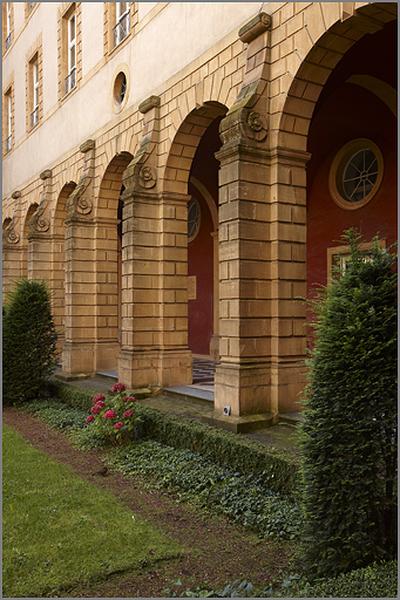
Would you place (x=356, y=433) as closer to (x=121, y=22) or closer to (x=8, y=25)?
(x=121, y=22)

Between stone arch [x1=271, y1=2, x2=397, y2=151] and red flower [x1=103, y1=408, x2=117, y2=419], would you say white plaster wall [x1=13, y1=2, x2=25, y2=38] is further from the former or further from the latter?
red flower [x1=103, y1=408, x2=117, y2=419]

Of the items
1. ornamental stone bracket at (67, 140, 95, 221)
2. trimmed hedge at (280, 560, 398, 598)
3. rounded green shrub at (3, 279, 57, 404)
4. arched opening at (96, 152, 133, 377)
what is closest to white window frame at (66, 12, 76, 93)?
ornamental stone bracket at (67, 140, 95, 221)

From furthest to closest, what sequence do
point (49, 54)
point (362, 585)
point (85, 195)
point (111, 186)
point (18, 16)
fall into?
point (18, 16) < point (49, 54) < point (85, 195) < point (111, 186) < point (362, 585)

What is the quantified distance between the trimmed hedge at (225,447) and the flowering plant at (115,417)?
0.89ft

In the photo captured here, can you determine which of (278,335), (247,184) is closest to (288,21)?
(247,184)

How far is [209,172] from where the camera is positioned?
51.0ft

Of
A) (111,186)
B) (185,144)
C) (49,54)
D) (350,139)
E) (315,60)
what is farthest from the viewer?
(49,54)

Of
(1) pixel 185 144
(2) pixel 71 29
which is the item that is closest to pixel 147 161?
(1) pixel 185 144

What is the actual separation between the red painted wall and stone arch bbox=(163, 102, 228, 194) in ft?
20.4

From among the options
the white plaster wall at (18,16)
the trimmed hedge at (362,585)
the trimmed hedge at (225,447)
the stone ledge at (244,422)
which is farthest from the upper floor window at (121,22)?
the trimmed hedge at (362,585)

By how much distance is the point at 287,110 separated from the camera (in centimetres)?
754

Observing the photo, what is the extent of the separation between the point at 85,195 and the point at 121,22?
3.81 metres

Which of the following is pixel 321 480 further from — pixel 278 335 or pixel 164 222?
pixel 164 222

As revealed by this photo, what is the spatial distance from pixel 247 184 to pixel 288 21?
213 cm
